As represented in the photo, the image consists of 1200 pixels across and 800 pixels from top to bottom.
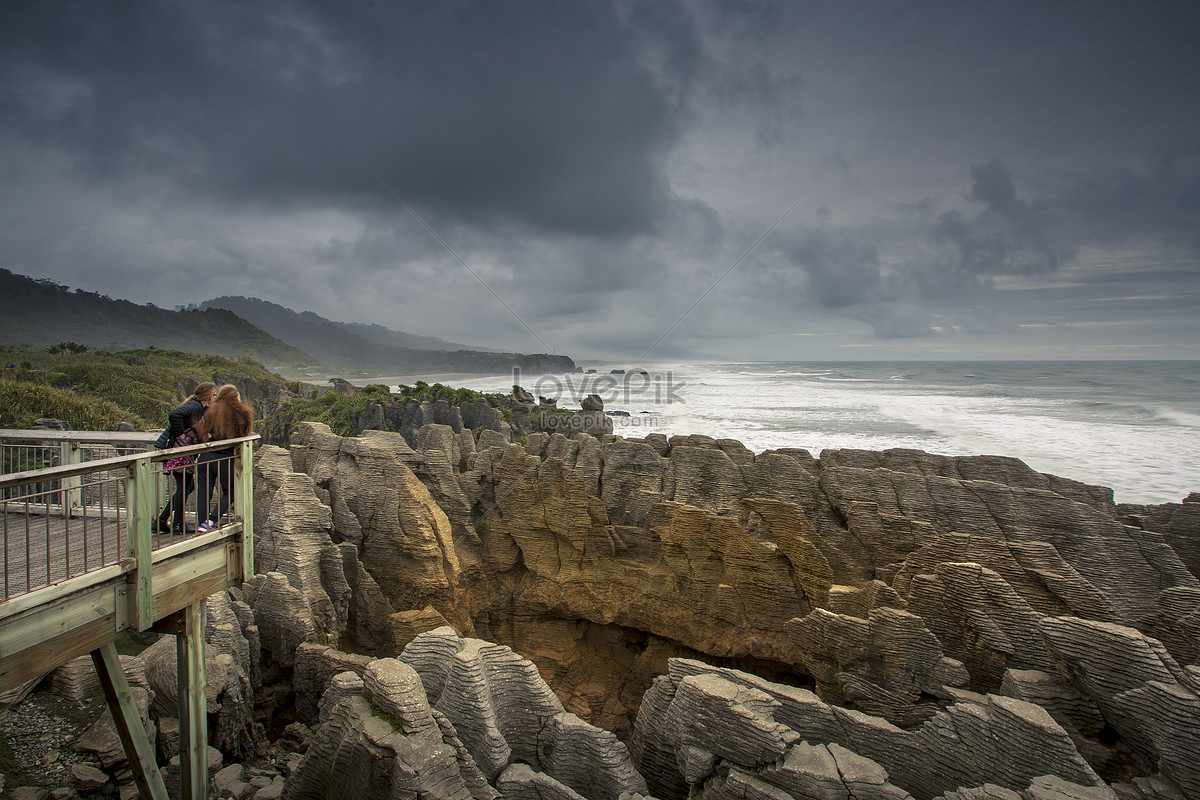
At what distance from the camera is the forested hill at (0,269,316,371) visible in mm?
116625

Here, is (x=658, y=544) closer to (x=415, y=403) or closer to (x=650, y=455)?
(x=650, y=455)

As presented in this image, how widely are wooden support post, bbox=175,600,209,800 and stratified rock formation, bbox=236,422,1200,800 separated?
3.71 feet

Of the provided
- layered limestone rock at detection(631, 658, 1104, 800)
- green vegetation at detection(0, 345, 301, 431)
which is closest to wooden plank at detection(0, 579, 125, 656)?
layered limestone rock at detection(631, 658, 1104, 800)

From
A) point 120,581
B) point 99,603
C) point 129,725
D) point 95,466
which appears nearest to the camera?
point 95,466

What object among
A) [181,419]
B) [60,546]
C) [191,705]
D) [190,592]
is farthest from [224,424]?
[191,705]

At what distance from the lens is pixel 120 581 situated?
186 inches

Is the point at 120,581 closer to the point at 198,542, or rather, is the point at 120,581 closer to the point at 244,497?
the point at 198,542

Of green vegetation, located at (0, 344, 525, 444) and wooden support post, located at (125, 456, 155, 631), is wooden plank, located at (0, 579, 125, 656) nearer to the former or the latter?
wooden support post, located at (125, 456, 155, 631)

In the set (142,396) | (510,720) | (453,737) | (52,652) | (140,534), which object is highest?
(140,534)

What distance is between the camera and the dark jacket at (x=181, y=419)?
20.5ft

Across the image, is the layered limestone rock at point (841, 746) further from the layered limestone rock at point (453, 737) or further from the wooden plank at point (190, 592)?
the wooden plank at point (190, 592)

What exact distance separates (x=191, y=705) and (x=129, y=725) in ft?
1.62

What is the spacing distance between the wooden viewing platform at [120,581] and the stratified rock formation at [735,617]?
1.55m

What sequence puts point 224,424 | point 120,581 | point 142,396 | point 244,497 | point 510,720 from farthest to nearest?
point 142,396 → point 510,720 → point 224,424 → point 244,497 → point 120,581
